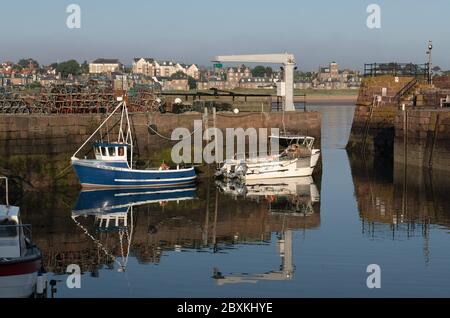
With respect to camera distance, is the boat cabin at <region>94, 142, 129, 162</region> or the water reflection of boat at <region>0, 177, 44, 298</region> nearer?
the water reflection of boat at <region>0, 177, 44, 298</region>

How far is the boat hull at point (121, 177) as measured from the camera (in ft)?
132

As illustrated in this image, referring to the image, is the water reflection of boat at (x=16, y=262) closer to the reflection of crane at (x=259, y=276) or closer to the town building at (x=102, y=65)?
the reflection of crane at (x=259, y=276)

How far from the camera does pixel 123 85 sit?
4566cm

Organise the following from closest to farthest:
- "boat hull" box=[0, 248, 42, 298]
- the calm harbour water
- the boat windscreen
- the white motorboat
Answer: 1. "boat hull" box=[0, 248, 42, 298]
2. the boat windscreen
3. the calm harbour water
4. the white motorboat

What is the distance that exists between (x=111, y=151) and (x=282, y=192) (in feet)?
26.4

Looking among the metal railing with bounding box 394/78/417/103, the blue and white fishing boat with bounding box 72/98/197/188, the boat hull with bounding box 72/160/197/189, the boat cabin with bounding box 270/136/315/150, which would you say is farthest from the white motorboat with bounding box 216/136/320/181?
the metal railing with bounding box 394/78/417/103

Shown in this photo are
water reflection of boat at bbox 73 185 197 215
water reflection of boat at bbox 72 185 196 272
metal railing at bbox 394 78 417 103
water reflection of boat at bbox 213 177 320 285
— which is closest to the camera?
water reflection of boat at bbox 213 177 320 285

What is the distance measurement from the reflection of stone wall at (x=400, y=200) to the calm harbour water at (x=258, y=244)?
5cm

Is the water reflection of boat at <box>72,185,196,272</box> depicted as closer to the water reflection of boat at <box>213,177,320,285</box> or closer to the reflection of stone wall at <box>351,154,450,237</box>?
the water reflection of boat at <box>213,177,320,285</box>

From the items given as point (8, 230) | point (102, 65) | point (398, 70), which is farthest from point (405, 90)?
point (102, 65)

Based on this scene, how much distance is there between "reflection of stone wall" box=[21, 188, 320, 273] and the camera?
86.4ft

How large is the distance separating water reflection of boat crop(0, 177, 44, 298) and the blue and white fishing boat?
62.8 ft

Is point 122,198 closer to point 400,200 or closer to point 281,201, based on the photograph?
point 281,201

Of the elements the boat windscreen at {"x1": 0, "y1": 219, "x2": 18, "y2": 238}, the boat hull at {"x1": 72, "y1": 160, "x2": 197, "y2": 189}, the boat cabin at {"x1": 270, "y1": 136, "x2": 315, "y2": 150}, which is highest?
the boat windscreen at {"x1": 0, "y1": 219, "x2": 18, "y2": 238}
